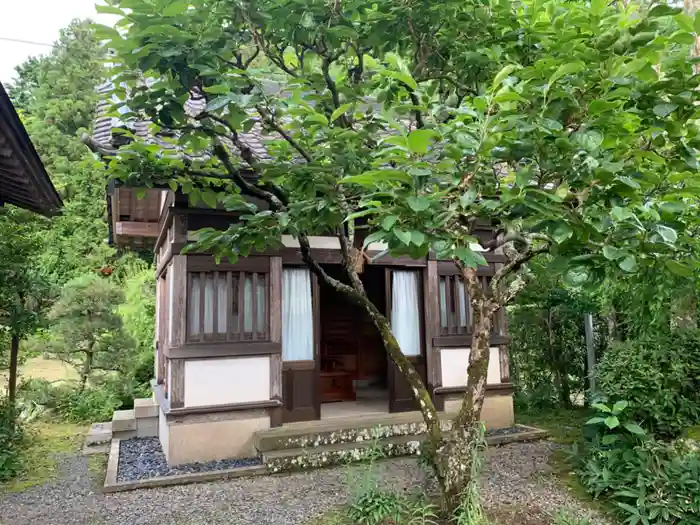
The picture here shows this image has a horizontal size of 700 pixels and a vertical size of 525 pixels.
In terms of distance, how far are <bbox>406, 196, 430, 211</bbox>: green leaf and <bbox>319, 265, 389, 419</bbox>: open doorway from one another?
5.39 m

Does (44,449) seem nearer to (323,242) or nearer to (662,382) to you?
(323,242)

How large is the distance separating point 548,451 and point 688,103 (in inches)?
166

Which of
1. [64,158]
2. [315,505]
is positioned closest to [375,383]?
[315,505]

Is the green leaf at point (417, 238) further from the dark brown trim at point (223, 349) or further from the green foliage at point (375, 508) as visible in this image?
the dark brown trim at point (223, 349)

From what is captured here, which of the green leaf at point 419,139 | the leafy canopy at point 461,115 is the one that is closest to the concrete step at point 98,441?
the leafy canopy at point 461,115

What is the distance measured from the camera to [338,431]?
527cm

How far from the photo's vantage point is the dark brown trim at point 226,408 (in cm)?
502

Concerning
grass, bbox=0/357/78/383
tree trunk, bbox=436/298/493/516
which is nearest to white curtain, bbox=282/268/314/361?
tree trunk, bbox=436/298/493/516

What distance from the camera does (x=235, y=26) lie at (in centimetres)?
296

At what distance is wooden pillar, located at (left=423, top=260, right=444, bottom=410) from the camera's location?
627cm

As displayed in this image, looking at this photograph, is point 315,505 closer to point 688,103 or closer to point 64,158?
point 688,103

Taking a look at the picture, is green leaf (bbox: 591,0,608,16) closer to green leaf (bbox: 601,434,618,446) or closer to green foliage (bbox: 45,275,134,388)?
green leaf (bbox: 601,434,618,446)

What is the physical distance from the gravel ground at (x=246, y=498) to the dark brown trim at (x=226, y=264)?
2091 millimetres

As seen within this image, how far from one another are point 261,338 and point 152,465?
1.65m
